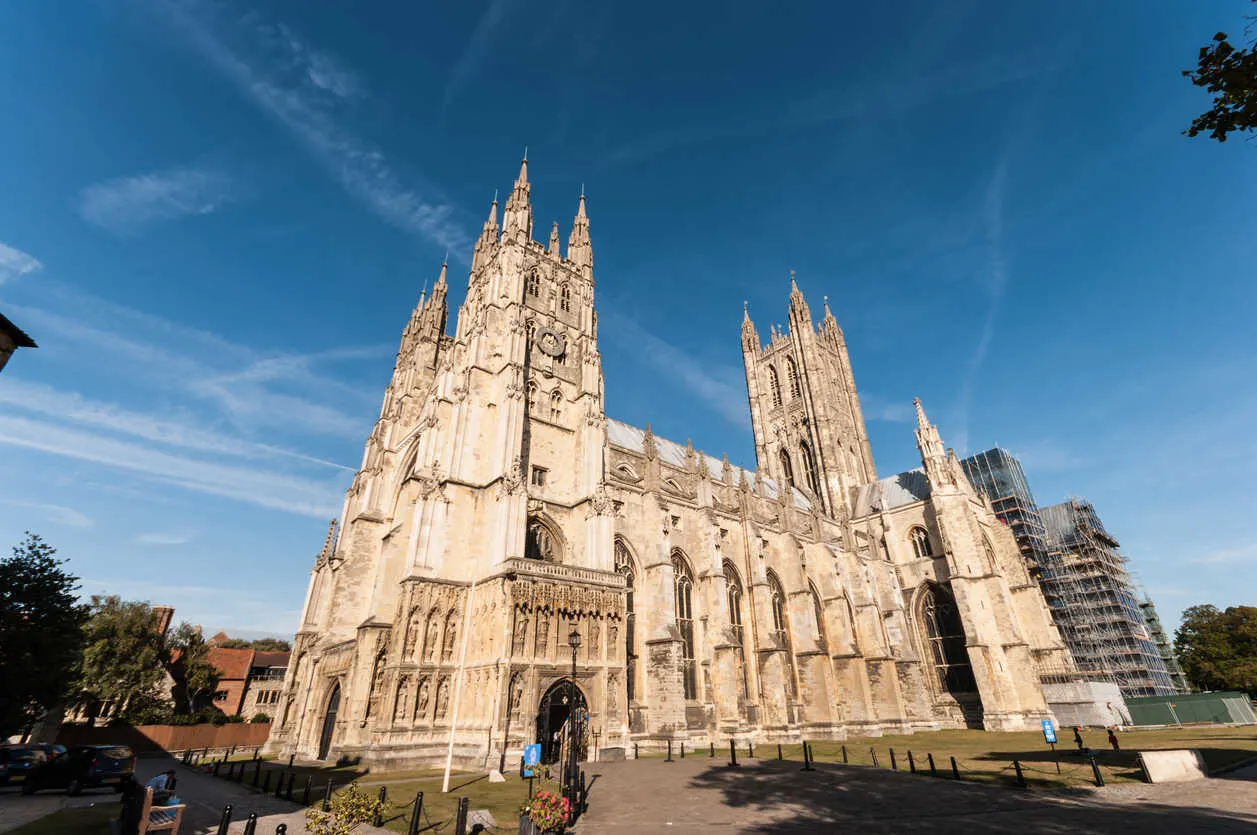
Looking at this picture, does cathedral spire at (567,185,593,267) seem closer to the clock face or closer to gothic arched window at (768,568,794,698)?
the clock face

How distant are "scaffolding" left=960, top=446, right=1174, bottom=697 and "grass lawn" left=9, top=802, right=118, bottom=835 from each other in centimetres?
5547

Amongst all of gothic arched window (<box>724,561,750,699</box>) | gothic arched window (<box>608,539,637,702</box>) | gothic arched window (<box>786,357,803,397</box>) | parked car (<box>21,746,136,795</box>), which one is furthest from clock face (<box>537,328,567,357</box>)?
gothic arched window (<box>786,357,803,397</box>)

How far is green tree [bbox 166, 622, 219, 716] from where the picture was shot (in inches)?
1608

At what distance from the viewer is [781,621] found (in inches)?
1315

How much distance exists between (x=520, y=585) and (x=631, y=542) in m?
8.14

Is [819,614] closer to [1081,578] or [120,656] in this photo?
[1081,578]

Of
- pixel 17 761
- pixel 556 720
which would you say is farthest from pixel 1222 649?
pixel 17 761

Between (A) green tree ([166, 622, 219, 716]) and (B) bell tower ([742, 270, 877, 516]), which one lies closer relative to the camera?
(A) green tree ([166, 622, 219, 716])

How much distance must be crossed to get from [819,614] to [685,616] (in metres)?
12.0

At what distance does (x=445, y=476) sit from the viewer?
24.8m

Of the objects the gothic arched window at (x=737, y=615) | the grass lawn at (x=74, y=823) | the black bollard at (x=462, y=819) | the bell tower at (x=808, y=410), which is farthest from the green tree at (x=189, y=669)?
the bell tower at (x=808, y=410)

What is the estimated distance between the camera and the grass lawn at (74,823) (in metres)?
10.2

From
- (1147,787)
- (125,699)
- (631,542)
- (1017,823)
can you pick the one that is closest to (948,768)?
(1147,787)

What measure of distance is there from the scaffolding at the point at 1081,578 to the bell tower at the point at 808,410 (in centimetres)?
1273
